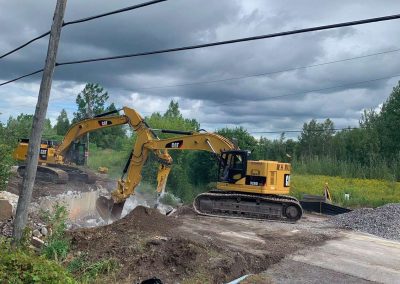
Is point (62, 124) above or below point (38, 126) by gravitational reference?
above

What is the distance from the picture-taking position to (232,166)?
17875mm

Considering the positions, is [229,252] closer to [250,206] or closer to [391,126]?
[250,206]

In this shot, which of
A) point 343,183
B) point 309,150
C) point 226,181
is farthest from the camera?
point 309,150

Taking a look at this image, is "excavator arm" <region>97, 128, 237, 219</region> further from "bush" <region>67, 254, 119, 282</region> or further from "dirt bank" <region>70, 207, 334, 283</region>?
"bush" <region>67, 254, 119, 282</region>

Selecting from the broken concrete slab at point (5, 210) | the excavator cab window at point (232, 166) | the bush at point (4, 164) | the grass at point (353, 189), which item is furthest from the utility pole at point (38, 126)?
the grass at point (353, 189)

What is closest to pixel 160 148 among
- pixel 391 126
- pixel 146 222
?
pixel 146 222

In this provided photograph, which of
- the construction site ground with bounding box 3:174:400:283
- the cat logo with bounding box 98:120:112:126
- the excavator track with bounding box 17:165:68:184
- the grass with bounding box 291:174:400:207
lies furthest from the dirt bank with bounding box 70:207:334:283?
the excavator track with bounding box 17:165:68:184

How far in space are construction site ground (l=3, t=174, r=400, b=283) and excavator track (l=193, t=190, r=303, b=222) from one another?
191cm

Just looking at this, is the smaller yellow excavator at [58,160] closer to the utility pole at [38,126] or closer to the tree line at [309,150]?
the tree line at [309,150]

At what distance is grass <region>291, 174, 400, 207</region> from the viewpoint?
2555cm

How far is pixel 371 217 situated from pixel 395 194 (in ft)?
31.5

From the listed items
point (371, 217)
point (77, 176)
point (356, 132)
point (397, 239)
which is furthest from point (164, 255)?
point (356, 132)

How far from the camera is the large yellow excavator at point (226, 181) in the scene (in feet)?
58.0

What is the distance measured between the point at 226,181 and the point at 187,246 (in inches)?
296
